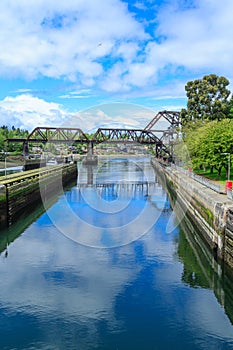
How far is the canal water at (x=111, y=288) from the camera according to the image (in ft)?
49.4

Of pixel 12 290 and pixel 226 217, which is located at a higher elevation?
pixel 226 217

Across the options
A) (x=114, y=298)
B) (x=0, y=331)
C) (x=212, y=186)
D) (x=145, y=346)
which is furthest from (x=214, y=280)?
(x=212, y=186)

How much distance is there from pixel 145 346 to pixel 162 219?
23356 millimetres

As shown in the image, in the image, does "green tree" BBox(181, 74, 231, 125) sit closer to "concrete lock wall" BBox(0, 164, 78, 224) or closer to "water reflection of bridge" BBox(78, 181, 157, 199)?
"water reflection of bridge" BBox(78, 181, 157, 199)

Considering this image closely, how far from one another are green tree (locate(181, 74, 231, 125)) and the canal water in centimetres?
4967

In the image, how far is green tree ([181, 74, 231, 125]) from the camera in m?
79.4

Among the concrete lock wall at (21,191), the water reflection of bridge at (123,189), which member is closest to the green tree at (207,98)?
the water reflection of bridge at (123,189)

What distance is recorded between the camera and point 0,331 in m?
15.4

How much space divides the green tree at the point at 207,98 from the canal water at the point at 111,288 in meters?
49.7

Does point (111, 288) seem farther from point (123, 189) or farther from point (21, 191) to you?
point (123, 189)

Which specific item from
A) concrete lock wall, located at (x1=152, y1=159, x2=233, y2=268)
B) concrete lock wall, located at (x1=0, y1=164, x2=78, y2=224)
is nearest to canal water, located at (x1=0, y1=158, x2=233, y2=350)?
concrete lock wall, located at (x1=152, y1=159, x2=233, y2=268)

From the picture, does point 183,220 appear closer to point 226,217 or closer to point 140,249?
point 140,249

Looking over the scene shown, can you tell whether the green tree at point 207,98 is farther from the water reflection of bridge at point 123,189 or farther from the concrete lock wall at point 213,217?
the concrete lock wall at point 213,217

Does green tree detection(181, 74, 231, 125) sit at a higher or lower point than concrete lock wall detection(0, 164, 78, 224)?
higher
